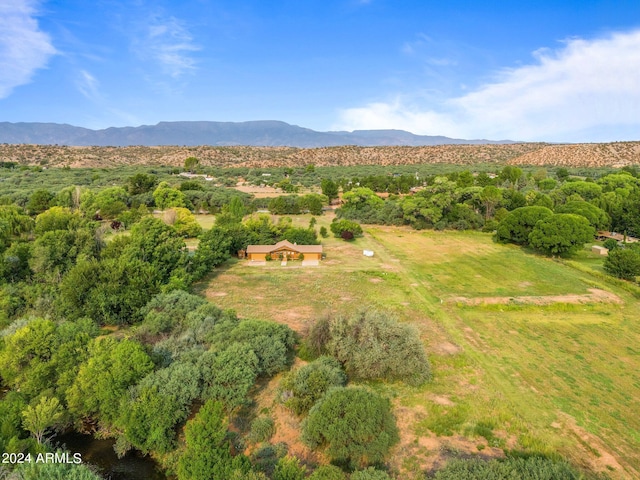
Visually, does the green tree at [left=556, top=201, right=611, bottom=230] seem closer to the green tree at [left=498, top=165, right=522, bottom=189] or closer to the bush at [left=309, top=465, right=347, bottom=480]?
the green tree at [left=498, top=165, right=522, bottom=189]

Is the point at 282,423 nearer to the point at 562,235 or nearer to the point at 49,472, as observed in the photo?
the point at 49,472

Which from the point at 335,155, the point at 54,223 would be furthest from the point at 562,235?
the point at 335,155

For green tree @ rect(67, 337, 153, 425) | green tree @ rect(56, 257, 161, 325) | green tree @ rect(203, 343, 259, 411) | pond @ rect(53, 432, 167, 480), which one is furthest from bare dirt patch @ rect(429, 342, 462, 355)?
green tree @ rect(56, 257, 161, 325)

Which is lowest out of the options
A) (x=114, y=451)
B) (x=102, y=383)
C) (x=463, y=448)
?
(x=114, y=451)

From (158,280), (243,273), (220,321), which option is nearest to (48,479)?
(220,321)

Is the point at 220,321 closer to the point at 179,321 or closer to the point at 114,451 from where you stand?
the point at 179,321
